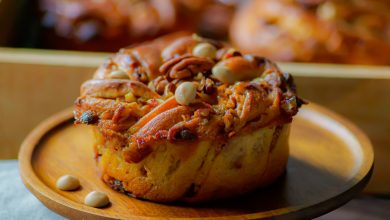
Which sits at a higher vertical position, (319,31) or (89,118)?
(89,118)

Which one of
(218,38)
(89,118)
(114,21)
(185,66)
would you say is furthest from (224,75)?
(218,38)

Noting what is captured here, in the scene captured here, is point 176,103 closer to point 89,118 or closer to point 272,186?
point 89,118

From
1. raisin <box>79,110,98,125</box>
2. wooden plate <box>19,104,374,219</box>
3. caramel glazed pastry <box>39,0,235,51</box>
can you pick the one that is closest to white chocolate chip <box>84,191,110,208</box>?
wooden plate <box>19,104,374,219</box>

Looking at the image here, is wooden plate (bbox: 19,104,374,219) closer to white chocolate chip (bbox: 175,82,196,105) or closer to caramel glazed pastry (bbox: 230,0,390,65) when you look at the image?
white chocolate chip (bbox: 175,82,196,105)

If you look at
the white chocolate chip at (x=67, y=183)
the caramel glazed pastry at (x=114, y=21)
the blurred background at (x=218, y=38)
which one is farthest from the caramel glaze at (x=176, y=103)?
the caramel glazed pastry at (x=114, y=21)

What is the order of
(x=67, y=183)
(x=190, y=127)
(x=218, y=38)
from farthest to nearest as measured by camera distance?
(x=218, y=38), (x=67, y=183), (x=190, y=127)

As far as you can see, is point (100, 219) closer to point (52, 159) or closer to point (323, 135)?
point (52, 159)

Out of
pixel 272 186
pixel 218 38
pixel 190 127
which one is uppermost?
pixel 190 127
